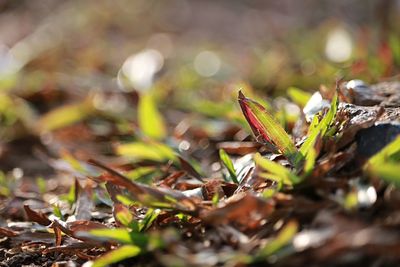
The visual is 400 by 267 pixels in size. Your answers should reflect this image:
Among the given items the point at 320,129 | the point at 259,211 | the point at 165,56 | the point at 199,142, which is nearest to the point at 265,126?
the point at 320,129

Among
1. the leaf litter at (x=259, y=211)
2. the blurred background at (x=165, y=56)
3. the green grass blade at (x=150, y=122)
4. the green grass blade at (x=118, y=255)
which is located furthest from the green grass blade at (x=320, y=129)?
the green grass blade at (x=150, y=122)

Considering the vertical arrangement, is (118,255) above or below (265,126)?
below

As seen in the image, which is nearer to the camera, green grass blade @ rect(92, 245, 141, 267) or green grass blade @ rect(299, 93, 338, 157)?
green grass blade @ rect(92, 245, 141, 267)

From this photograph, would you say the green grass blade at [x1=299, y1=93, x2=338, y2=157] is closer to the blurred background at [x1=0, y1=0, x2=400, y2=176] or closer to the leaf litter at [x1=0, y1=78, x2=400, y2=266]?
the leaf litter at [x1=0, y1=78, x2=400, y2=266]

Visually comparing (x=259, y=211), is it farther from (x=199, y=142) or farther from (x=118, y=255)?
(x=199, y=142)

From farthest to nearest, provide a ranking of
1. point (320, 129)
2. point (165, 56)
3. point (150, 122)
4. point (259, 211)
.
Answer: point (165, 56)
point (150, 122)
point (320, 129)
point (259, 211)

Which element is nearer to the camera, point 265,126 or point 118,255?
point 118,255

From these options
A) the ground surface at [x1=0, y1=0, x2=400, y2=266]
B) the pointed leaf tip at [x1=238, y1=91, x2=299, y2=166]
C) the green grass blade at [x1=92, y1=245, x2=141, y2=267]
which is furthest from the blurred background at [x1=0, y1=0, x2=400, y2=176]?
the green grass blade at [x1=92, y1=245, x2=141, y2=267]

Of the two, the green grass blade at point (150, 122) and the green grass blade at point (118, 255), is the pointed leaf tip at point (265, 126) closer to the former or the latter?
the green grass blade at point (118, 255)

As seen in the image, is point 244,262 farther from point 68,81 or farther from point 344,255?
point 68,81
